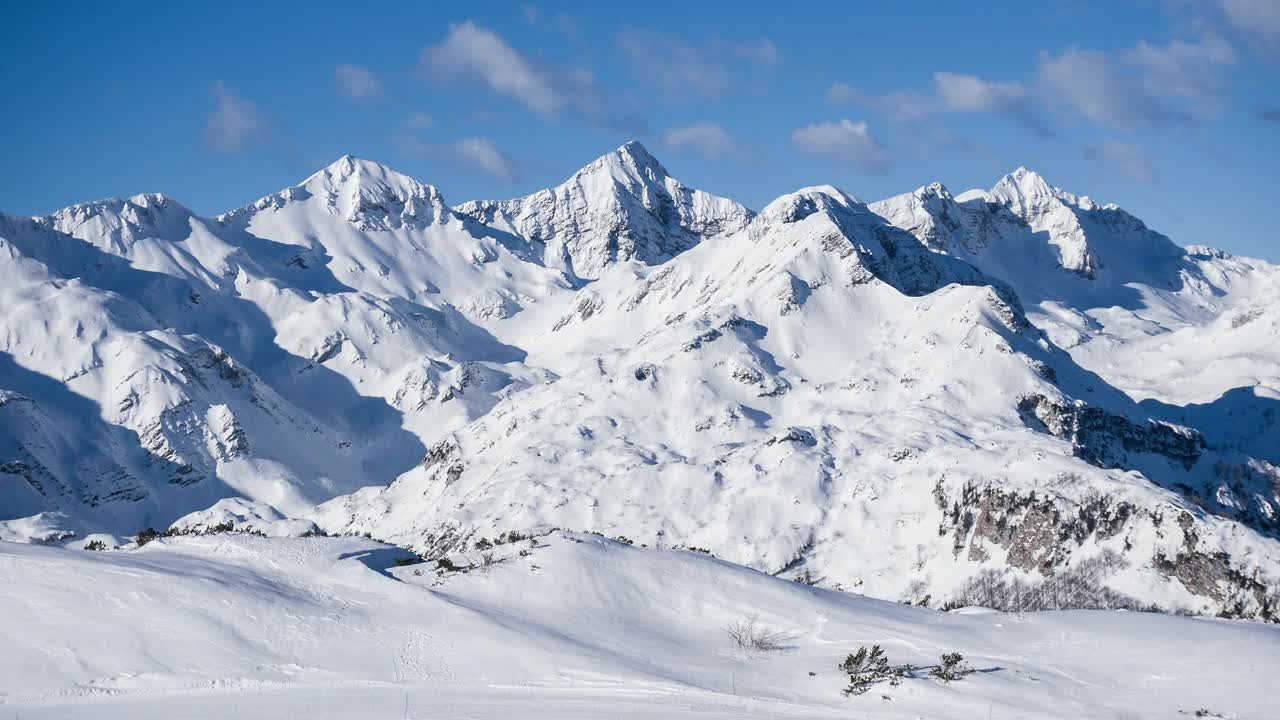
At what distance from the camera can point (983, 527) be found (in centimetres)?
10631

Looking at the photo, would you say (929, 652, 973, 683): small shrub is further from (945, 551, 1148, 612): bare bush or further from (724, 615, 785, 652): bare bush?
(945, 551, 1148, 612): bare bush

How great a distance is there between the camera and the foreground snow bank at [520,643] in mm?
33625

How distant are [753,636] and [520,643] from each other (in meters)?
7.95

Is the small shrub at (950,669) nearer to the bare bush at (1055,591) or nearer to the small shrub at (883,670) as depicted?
the small shrub at (883,670)

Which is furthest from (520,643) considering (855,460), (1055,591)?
(855,460)

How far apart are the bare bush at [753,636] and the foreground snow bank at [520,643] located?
32cm

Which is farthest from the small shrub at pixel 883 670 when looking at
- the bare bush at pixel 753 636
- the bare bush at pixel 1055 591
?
the bare bush at pixel 1055 591

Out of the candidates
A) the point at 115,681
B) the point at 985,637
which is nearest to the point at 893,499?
the point at 985,637

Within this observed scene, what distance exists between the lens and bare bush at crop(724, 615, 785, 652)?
39.8 meters

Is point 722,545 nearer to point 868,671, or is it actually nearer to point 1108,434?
point 1108,434

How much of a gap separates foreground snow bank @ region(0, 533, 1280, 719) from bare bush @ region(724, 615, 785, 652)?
324 millimetres

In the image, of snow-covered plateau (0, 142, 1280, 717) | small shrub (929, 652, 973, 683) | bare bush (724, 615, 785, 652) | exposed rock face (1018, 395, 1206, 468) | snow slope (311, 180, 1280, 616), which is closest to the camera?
snow-covered plateau (0, 142, 1280, 717)

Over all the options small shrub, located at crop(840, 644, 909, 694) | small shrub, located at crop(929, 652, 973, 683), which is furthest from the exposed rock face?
small shrub, located at crop(840, 644, 909, 694)

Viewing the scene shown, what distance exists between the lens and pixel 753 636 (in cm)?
4091
